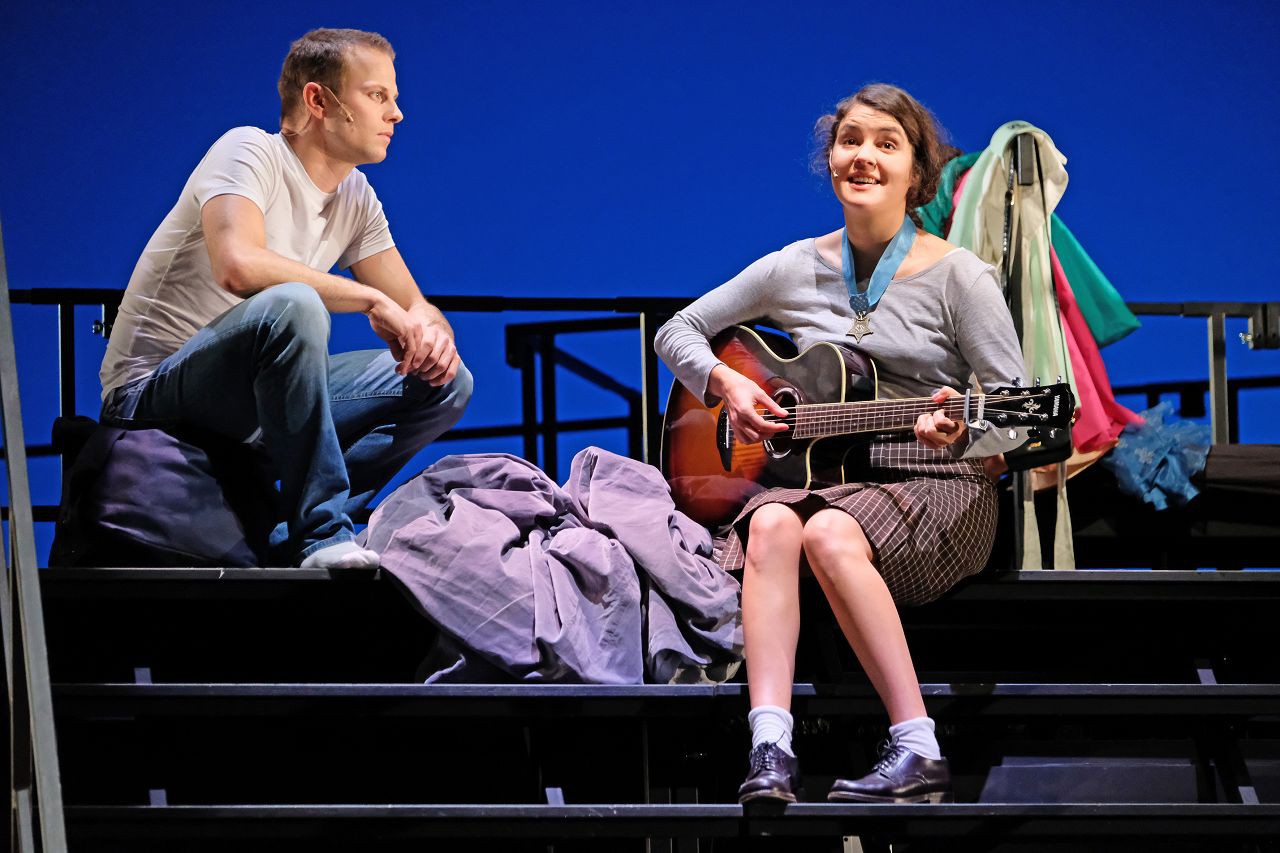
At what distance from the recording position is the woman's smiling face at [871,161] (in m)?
3.23

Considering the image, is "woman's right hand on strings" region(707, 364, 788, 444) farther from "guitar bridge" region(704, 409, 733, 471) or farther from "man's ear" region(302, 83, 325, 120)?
"man's ear" region(302, 83, 325, 120)

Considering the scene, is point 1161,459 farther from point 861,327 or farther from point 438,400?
point 438,400

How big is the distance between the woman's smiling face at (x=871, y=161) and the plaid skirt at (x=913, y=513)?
1.69 ft

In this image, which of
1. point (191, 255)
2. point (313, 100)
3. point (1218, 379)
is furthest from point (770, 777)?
point (1218, 379)

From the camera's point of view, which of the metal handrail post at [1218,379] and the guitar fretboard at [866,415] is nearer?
the guitar fretboard at [866,415]

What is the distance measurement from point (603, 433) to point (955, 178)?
1.24 m

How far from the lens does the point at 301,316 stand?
9.50 ft

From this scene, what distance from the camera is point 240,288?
2980 mm

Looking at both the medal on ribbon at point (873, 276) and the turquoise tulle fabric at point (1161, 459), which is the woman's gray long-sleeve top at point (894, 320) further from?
the turquoise tulle fabric at point (1161, 459)

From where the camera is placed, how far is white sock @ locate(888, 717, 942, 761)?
8.93ft

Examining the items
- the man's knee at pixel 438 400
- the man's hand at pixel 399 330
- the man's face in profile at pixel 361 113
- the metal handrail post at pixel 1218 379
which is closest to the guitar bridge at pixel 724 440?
the man's knee at pixel 438 400

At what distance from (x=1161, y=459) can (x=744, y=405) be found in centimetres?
102

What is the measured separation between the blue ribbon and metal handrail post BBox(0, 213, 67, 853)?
5.35 feet

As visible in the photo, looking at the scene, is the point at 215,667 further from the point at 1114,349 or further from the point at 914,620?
the point at 1114,349
